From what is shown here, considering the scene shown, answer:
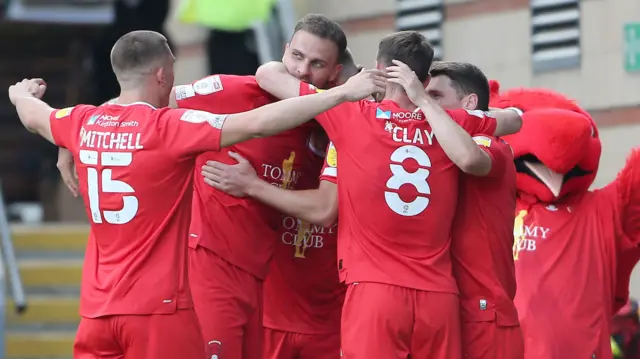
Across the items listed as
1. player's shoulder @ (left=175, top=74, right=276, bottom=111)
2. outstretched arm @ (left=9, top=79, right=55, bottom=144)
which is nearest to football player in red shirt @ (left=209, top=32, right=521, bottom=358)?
player's shoulder @ (left=175, top=74, right=276, bottom=111)

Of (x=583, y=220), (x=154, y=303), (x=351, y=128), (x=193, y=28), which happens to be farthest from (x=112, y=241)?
(x=193, y=28)

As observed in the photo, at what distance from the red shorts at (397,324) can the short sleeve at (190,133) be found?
3.34 feet

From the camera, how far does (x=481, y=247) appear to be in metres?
6.66

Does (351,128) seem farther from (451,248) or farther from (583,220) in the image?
(583,220)

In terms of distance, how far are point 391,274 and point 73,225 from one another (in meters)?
8.56

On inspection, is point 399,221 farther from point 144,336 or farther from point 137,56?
point 137,56

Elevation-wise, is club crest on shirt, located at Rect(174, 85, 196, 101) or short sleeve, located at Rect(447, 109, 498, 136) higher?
club crest on shirt, located at Rect(174, 85, 196, 101)

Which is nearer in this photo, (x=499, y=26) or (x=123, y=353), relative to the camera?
(x=123, y=353)

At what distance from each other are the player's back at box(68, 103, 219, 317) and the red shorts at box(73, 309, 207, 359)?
48 mm

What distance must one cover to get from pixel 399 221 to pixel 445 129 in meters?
0.50

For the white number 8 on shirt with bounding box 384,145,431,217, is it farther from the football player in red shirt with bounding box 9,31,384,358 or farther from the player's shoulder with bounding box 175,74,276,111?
the player's shoulder with bounding box 175,74,276,111

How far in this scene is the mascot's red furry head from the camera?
7.80m

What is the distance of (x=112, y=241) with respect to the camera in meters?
6.34

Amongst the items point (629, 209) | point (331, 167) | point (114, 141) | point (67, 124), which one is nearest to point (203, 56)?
point (629, 209)
